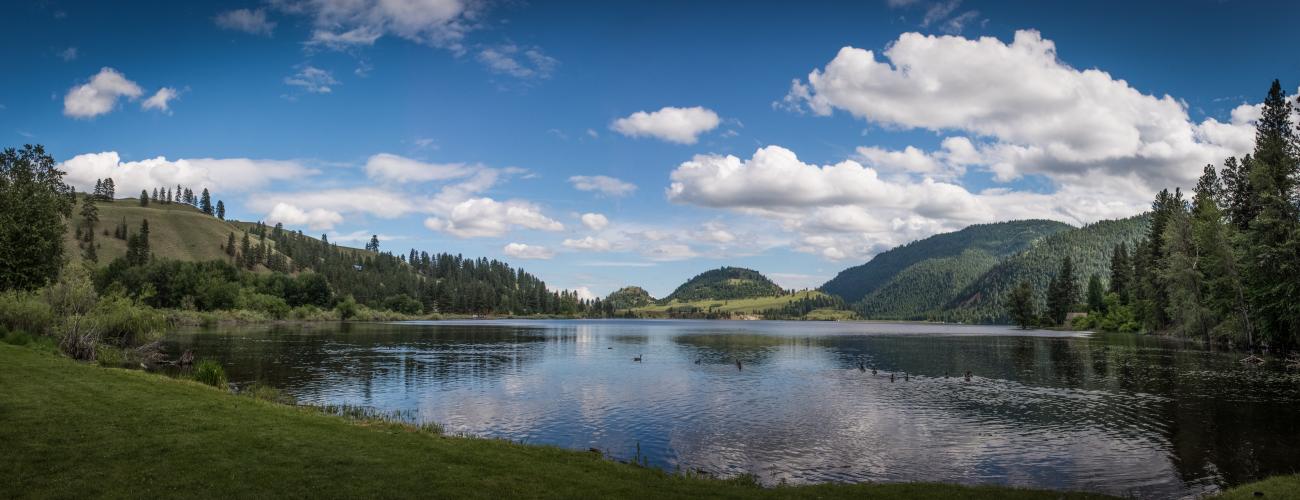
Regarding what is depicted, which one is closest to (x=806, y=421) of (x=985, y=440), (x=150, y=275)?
(x=985, y=440)

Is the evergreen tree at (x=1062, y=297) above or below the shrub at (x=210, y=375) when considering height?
above

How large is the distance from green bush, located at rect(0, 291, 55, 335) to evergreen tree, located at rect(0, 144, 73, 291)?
886cm

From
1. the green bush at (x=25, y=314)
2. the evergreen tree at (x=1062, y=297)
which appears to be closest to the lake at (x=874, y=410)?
the green bush at (x=25, y=314)

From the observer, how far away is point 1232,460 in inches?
1096

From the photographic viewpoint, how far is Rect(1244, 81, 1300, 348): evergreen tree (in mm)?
63188

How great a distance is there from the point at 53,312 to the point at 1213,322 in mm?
A: 144006

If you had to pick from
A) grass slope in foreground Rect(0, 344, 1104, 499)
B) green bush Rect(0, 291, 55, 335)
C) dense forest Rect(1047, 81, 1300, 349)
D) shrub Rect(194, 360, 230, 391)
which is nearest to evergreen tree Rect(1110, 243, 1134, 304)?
dense forest Rect(1047, 81, 1300, 349)

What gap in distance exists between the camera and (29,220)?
67.9m

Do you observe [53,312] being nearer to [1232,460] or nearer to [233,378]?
[233,378]

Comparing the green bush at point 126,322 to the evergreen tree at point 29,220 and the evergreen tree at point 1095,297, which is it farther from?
the evergreen tree at point 1095,297

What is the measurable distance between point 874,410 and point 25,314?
236 ft

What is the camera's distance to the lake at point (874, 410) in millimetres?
27953

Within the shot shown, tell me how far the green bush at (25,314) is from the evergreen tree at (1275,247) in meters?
Result: 115

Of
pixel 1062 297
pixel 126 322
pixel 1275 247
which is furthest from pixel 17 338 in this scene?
pixel 1062 297
